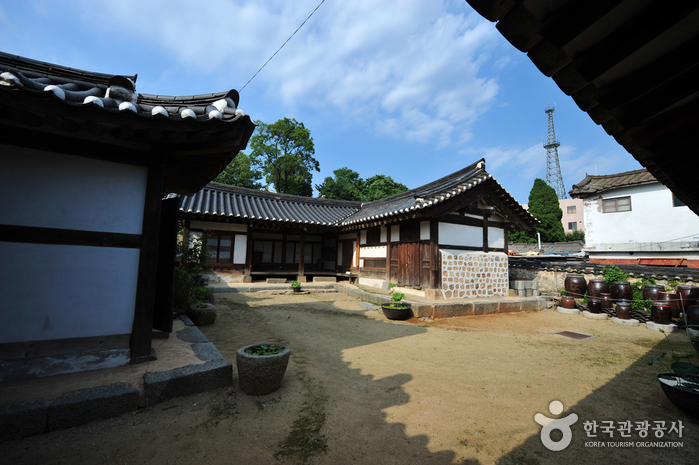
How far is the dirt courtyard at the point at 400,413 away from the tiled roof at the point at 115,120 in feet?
8.64

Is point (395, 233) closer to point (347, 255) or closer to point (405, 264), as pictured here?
point (405, 264)

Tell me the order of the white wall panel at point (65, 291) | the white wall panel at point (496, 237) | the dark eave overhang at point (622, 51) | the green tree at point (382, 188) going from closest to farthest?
the dark eave overhang at point (622, 51), the white wall panel at point (65, 291), the white wall panel at point (496, 237), the green tree at point (382, 188)

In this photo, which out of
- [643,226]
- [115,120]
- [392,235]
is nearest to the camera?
[115,120]

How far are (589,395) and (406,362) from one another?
2.24m

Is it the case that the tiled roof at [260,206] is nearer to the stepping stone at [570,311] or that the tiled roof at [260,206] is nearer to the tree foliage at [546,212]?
the stepping stone at [570,311]

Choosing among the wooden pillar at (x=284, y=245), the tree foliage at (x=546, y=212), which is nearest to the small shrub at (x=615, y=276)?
the wooden pillar at (x=284, y=245)

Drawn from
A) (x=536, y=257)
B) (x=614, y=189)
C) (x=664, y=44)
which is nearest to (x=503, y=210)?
(x=614, y=189)

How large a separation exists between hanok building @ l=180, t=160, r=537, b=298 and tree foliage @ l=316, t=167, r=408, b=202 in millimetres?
14956

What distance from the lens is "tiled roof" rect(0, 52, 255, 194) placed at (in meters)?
2.35

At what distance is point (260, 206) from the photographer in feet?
46.8

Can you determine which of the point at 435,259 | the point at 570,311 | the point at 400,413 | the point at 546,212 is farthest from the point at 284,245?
the point at 546,212

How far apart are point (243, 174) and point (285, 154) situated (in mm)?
4407

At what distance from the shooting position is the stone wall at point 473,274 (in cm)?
943

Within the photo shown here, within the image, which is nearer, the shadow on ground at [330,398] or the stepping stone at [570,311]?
the shadow on ground at [330,398]
